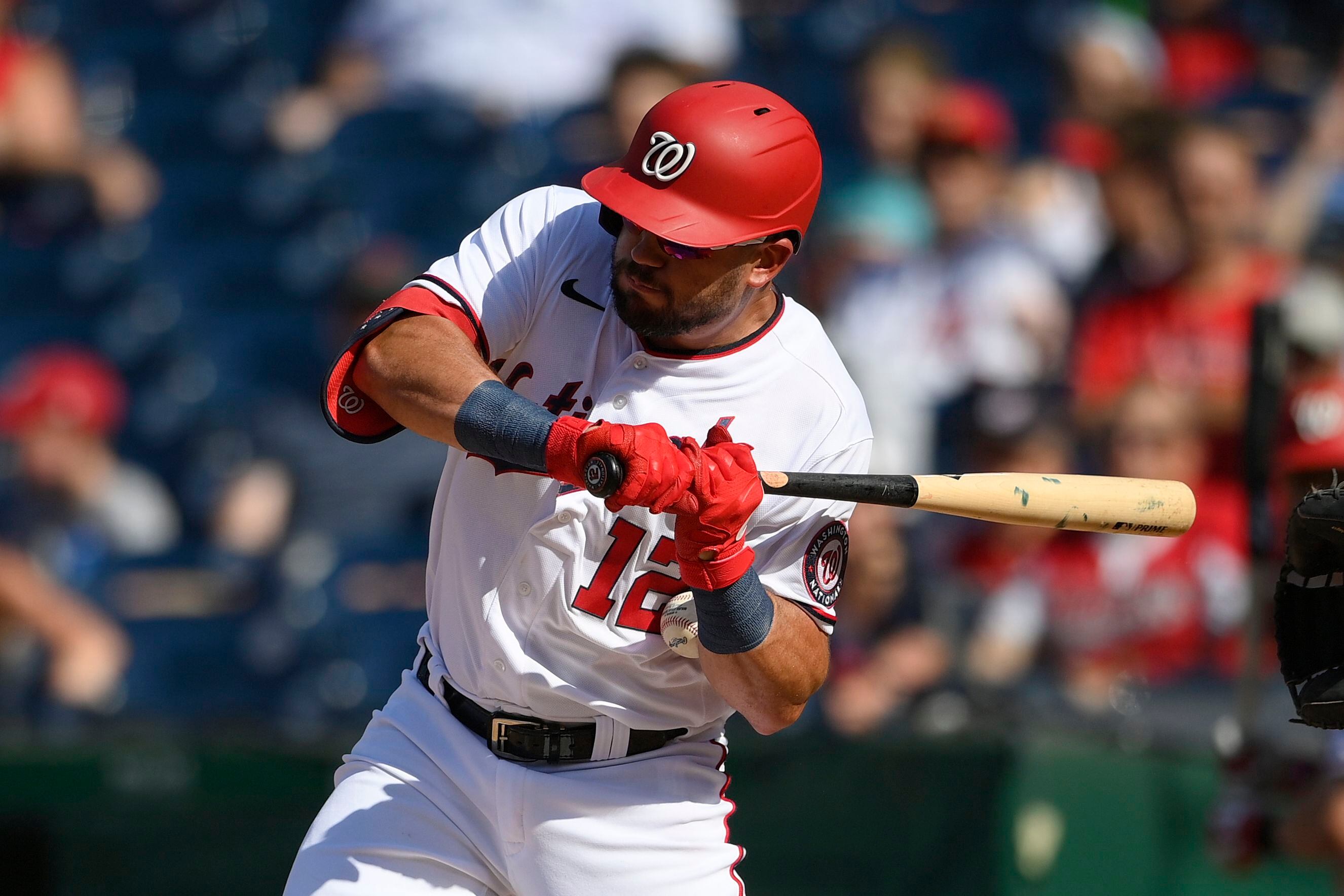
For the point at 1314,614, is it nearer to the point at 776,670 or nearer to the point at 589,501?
the point at 776,670

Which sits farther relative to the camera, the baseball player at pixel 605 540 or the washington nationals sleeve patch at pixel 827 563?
the washington nationals sleeve patch at pixel 827 563

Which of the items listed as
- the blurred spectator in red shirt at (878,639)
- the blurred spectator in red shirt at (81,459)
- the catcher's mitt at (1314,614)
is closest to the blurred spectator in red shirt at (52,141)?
the blurred spectator in red shirt at (81,459)

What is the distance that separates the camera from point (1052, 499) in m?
2.43

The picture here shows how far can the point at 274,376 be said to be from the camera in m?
6.30

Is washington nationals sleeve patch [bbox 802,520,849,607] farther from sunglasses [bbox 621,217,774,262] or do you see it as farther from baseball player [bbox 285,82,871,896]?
sunglasses [bbox 621,217,774,262]

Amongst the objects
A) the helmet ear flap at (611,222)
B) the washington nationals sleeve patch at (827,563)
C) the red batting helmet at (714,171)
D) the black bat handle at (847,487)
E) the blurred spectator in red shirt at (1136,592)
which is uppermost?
the red batting helmet at (714,171)

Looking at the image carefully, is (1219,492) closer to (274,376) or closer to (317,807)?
(317,807)

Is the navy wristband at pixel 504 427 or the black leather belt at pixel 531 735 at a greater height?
the navy wristband at pixel 504 427

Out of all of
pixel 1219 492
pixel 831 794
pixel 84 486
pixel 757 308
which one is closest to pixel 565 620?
pixel 757 308

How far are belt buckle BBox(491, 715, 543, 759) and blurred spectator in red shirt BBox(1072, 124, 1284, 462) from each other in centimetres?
268

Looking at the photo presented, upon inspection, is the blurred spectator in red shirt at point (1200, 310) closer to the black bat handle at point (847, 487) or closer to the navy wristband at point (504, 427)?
the black bat handle at point (847, 487)

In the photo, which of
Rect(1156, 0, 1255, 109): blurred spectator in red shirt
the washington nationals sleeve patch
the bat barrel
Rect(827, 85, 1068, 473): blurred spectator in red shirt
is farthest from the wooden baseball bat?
Rect(1156, 0, 1255, 109): blurred spectator in red shirt

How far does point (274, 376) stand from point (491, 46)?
5.43 ft

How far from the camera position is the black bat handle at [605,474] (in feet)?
6.85
